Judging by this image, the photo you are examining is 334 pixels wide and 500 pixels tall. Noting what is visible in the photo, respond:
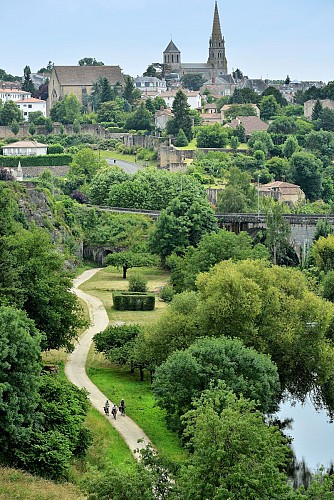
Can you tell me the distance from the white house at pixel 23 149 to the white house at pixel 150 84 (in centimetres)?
4882

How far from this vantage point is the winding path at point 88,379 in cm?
3095

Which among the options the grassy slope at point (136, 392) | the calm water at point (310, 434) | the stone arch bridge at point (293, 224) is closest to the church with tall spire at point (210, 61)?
the stone arch bridge at point (293, 224)

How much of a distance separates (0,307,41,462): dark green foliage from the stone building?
10090 centimetres

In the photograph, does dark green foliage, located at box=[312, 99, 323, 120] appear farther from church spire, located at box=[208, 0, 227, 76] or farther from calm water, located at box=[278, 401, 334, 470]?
calm water, located at box=[278, 401, 334, 470]

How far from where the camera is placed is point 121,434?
3097 cm

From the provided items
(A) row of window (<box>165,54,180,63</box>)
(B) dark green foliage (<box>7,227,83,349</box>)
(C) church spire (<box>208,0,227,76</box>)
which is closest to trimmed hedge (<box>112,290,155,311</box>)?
(B) dark green foliage (<box>7,227,83,349</box>)

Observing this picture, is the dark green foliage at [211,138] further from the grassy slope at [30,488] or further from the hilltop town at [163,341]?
the grassy slope at [30,488]

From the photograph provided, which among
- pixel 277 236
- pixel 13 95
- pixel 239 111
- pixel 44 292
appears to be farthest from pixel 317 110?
pixel 44 292

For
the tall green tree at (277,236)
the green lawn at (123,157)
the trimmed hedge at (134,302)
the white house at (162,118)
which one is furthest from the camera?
the white house at (162,118)

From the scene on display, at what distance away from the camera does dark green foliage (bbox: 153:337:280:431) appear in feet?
101

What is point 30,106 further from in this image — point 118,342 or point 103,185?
point 118,342

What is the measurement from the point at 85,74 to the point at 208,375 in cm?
10398

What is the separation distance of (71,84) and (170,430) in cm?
10149

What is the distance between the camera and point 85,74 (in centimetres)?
13150
